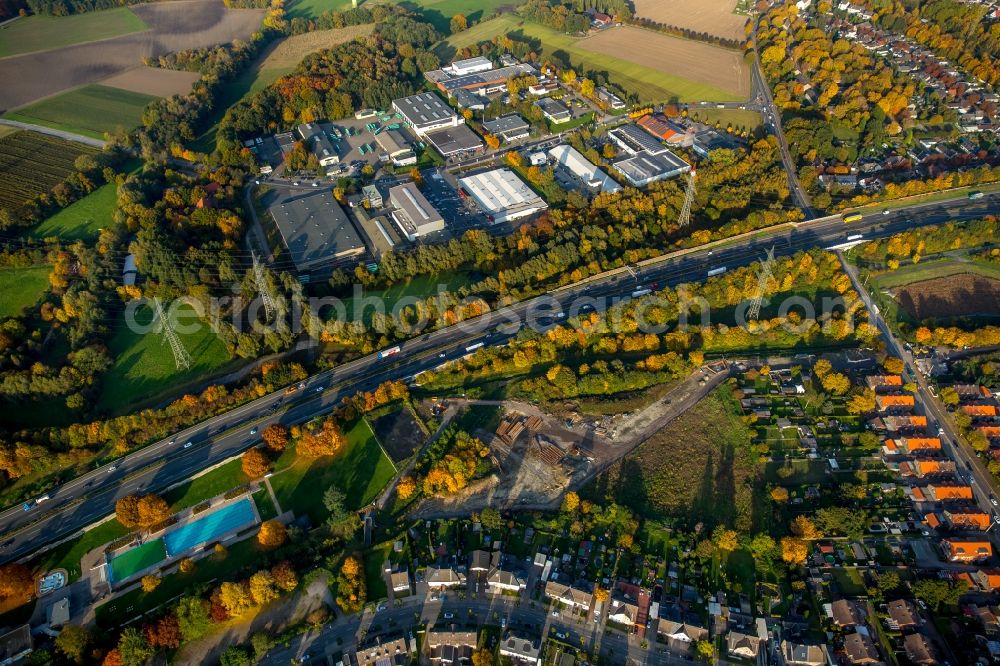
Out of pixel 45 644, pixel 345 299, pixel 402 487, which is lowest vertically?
pixel 45 644

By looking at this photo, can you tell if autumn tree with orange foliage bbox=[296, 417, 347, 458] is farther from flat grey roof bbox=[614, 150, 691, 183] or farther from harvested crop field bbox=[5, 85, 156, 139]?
harvested crop field bbox=[5, 85, 156, 139]

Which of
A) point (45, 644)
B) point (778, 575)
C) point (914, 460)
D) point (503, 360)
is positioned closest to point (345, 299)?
point (503, 360)

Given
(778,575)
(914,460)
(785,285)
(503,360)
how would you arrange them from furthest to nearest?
(785,285), (503,360), (914,460), (778,575)

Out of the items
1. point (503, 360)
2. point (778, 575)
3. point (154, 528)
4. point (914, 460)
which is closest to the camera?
A: point (778, 575)

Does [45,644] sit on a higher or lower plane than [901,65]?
lower

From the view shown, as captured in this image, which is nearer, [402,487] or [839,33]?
[402,487]

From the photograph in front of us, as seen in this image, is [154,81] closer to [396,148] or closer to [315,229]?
[396,148]

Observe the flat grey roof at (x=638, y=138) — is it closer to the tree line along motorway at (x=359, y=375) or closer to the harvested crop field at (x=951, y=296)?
the tree line along motorway at (x=359, y=375)

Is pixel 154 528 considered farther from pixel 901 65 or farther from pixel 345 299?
pixel 901 65
